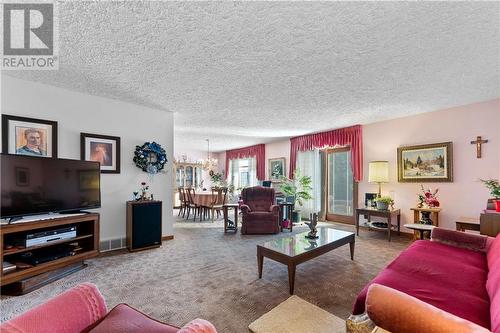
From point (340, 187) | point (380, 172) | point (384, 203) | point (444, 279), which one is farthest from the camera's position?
point (340, 187)

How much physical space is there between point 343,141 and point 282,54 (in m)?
3.80

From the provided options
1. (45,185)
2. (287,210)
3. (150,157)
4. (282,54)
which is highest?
(282,54)

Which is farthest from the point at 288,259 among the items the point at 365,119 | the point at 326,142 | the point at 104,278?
Result: the point at 326,142

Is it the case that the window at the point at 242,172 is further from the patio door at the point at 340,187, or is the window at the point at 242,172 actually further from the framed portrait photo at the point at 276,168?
the patio door at the point at 340,187

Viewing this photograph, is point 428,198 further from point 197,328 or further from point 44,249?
point 44,249

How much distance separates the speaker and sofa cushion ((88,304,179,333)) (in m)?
2.55

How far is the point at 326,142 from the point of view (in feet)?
19.4

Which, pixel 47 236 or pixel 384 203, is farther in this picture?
pixel 384 203

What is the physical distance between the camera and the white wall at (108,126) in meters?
3.03

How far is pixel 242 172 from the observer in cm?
934

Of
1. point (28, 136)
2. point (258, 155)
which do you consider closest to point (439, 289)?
point (28, 136)

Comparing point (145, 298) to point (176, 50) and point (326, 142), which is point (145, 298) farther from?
point (326, 142)

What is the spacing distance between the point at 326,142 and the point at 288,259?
13.8ft

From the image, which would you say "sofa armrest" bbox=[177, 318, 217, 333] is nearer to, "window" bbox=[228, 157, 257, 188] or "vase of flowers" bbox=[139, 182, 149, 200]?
"vase of flowers" bbox=[139, 182, 149, 200]
